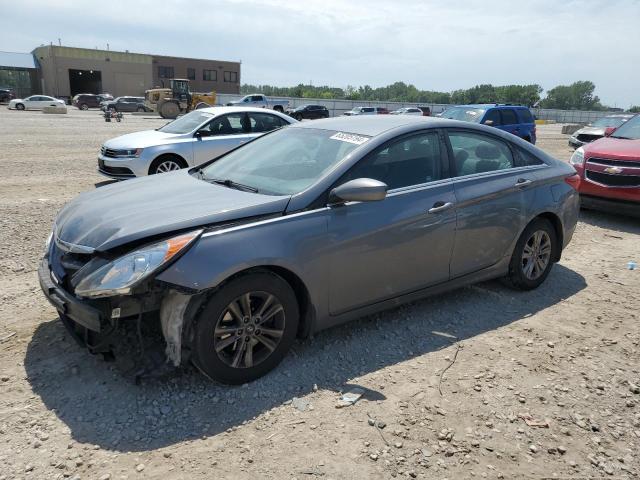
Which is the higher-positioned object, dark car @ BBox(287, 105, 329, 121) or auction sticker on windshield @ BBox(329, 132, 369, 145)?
dark car @ BBox(287, 105, 329, 121)

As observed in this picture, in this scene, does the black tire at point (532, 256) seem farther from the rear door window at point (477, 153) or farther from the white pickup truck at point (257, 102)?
the white pickup truck at point (257, 102)

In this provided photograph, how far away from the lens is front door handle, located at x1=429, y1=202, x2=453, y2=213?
387 cm

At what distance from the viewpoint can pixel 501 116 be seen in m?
14.8

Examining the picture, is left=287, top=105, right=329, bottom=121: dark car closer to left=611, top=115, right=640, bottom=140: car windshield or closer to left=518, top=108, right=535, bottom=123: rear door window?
left=518, top=108, right=535, bottom=123: rear door window

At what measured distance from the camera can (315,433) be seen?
280 cm

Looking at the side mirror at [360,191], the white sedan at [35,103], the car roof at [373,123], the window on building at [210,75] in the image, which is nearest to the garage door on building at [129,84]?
the window on building at [210,75]

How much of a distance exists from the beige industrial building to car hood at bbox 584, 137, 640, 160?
72.8 metres

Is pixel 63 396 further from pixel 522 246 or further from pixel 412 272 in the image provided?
pixel 522 246

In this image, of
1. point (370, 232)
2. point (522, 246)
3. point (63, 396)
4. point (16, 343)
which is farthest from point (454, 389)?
point (16, 343)

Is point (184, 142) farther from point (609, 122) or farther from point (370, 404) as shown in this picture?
point (609, 122)

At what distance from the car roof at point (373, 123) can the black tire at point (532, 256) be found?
3.99ft

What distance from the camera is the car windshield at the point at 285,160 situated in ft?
11.9

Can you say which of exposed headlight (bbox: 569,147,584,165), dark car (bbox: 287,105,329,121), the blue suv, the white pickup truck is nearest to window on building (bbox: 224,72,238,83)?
the white pickup truck

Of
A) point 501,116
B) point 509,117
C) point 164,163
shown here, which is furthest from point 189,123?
point 509,117
